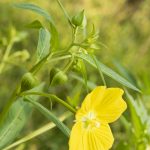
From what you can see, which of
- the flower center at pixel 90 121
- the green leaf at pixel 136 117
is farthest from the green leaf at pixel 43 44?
the green leaf at pixel 136 117

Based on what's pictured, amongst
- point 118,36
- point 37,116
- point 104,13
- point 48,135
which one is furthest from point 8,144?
point 104,13

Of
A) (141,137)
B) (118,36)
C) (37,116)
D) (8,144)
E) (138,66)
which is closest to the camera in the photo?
(8,144)

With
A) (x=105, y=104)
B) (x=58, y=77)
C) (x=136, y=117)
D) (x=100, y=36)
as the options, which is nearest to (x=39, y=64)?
(x=58, y=77)

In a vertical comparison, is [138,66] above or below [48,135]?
below

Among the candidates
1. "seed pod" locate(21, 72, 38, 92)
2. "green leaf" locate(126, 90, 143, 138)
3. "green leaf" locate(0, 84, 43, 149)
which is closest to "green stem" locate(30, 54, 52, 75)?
"seed pod" locate(21, 72, 38, 92)

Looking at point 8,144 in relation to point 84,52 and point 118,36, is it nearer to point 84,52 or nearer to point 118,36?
point 84,52

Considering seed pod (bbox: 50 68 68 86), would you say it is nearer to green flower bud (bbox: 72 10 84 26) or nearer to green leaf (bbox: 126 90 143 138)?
green flower bud (bbox: 72 10 84 26)

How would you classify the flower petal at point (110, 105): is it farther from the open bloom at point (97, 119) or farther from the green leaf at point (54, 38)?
the green leaf at point (54, 38)
